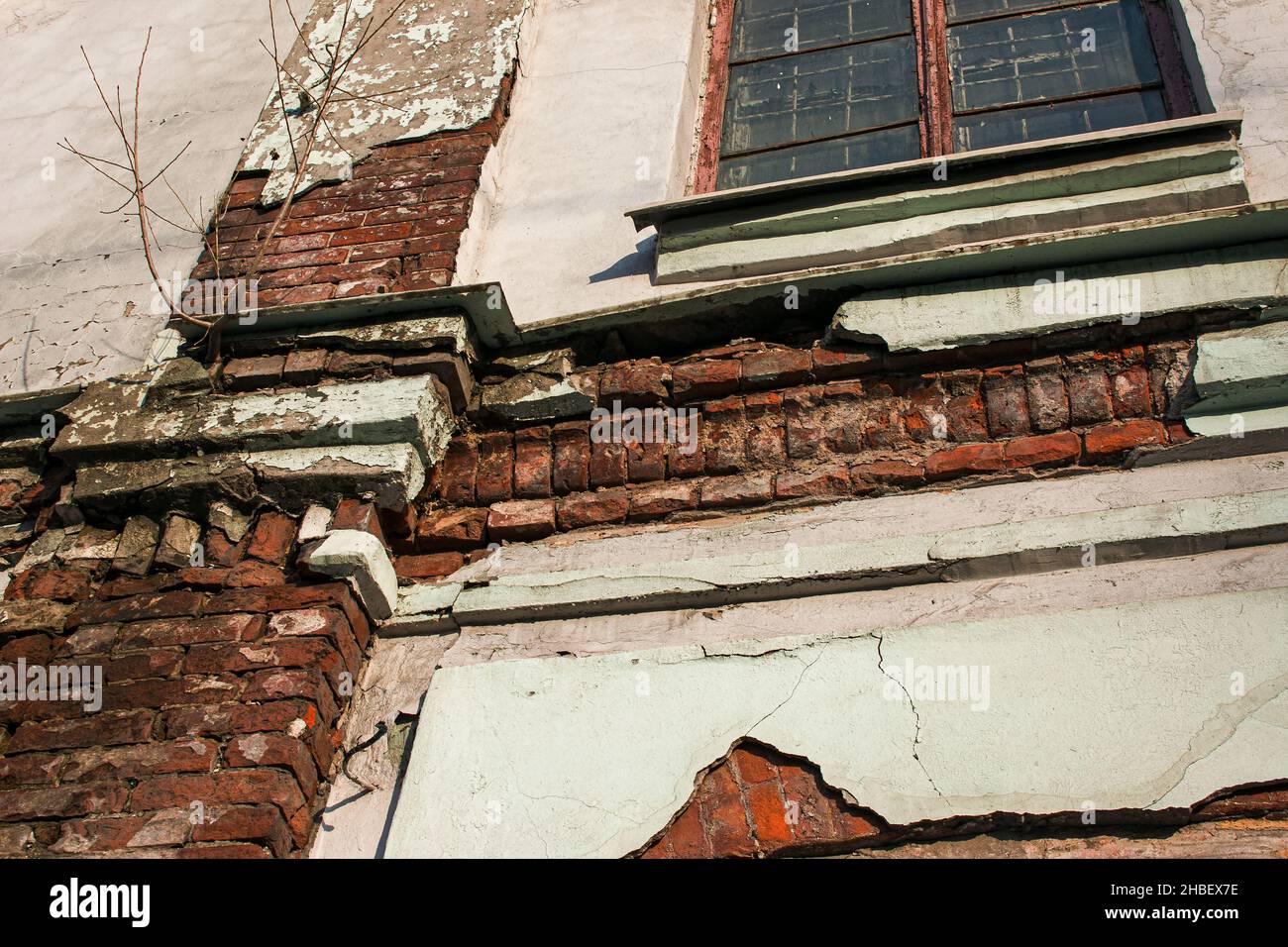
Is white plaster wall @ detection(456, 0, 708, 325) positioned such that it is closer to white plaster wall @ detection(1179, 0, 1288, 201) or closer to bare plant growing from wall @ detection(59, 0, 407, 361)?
bare plant growing from wall @ detection(59, 0, 407, 361)

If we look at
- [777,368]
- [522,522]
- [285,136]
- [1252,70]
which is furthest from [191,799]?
[1252,70]

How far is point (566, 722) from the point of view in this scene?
2480mm

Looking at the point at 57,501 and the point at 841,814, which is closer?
the point at 841,814

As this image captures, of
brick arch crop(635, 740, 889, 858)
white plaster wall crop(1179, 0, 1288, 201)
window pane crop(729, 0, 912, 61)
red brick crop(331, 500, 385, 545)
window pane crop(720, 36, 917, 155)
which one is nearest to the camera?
brick arch crop(635, 740, 889, 858)

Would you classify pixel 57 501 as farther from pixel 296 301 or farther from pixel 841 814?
pixel 841 814

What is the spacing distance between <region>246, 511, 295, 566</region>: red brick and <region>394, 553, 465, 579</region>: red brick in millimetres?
287

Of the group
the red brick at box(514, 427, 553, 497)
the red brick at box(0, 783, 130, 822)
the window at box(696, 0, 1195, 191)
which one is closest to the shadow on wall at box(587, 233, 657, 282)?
the window at box(696, 0, 1195, 191)

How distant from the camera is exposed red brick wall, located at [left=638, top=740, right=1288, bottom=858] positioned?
81.0 inches

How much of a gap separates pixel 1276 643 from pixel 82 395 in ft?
10.4

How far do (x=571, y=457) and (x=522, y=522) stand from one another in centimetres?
24

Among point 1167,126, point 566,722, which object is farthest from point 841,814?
point 1167,126

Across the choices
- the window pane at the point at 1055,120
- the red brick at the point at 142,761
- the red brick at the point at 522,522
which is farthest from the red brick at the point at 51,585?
the window pane at the point at 1055,120

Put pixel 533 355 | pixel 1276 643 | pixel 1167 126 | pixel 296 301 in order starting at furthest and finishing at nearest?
1. pixel 296 301
2. pixel 533 355
3. pixel 1167 126
4. pixel 1276 643

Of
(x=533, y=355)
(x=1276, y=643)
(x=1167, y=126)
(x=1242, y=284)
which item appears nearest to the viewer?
(x=1276, y=643)
